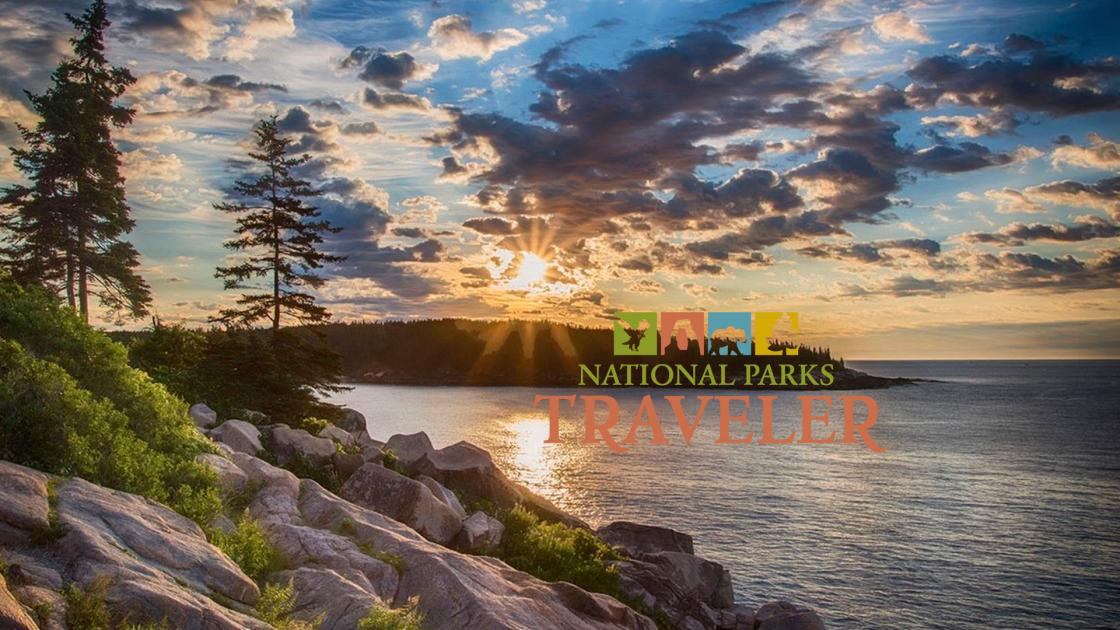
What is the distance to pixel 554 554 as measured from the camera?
22.6 meters

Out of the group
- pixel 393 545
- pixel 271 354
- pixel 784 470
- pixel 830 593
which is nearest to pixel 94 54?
pixel 271 354

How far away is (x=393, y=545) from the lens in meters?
15.3

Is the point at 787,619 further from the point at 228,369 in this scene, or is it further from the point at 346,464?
the point at 228,369

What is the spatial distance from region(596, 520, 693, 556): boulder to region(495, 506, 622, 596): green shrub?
5.60 meters

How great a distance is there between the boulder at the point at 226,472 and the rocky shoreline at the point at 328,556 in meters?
0.05

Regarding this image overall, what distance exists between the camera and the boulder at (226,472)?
15.6 meters

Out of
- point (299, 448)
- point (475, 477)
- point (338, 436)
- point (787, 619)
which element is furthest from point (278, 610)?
point (787, 619)

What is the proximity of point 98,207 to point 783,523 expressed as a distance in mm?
44460

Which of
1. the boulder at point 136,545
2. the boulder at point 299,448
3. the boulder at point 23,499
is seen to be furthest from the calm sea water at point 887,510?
the boulder at point 23,499

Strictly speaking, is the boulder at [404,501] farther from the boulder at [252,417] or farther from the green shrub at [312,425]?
the green shrub at [312,425]

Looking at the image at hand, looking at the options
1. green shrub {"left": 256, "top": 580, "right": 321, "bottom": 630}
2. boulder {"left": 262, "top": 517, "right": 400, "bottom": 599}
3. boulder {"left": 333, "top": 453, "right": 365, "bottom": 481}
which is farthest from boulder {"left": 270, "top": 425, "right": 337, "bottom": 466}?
green shrub {"left": 256, "top": 580, "right": 321, "bottom": 630}

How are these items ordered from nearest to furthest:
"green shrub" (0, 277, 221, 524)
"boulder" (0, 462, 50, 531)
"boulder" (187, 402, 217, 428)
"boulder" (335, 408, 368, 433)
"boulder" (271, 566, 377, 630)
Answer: "boulder" (0, 462, 50, 531)
"boulder" (271, 566, 377, 630)
"green shrub" (0, 277, 221, 524)
"boulder" (187, 402, 217, 428)
"boulder" (335, 408, 368, 433)

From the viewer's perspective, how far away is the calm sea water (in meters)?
32.2

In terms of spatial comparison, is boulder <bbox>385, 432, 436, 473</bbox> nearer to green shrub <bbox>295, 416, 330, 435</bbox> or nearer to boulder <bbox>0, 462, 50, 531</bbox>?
green shrub <bbox>295, 416, 330, 435</bbox>
